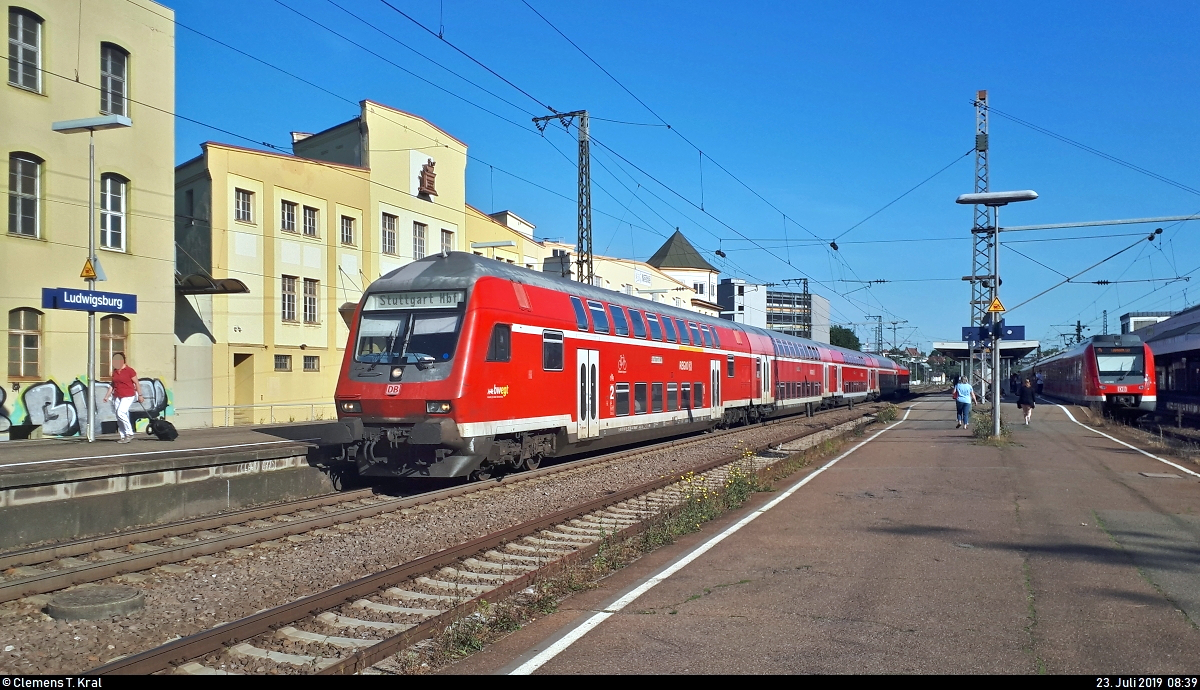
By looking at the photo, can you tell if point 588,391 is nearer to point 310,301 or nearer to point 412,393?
point 412,393

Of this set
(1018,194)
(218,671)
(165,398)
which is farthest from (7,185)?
(1018,194)

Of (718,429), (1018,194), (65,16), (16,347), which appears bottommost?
(718,429)

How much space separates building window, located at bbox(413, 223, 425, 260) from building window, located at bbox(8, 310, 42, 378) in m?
16.6

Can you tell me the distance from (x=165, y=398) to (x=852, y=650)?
21787mm

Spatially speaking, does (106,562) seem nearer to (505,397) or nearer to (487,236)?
(505,397)

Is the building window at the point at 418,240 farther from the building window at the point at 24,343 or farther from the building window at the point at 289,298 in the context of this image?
the building window at the point at 24,343

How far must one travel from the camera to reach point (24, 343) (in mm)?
19281

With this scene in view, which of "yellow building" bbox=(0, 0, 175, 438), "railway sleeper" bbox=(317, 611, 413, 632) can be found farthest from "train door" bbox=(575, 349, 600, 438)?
"yellow building" bbox=(0, 0, 175, 438)

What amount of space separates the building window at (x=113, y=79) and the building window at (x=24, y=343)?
214 inches

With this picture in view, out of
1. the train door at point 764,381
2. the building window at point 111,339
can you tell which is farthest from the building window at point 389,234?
the train door at point 764,381

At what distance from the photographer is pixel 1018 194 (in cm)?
1917

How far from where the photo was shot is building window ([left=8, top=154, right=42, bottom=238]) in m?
19.0

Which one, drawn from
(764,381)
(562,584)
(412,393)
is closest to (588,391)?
(412,393)

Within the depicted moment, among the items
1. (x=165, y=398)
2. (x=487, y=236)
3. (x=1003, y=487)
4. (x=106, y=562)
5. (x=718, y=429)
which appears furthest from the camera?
(x=487, y=236)
